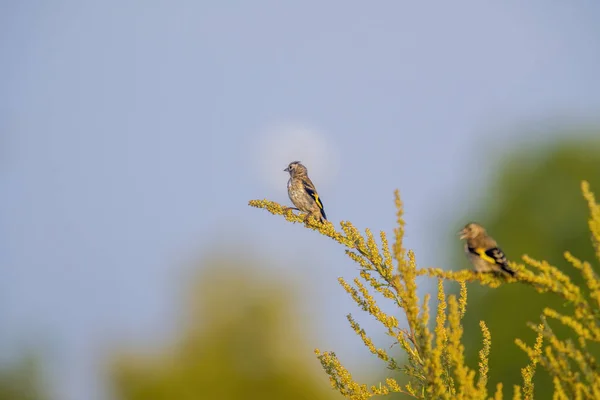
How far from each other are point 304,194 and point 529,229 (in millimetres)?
22681

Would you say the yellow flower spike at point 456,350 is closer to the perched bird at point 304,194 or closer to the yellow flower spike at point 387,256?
the yellow flower spike at point 387,256

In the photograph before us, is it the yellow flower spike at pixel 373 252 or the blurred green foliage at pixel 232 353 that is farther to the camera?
the blurred green foliage at pixel 232 353

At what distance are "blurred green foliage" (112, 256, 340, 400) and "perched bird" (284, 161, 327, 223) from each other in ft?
48.9

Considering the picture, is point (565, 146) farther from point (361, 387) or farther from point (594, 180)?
point (361, 387)

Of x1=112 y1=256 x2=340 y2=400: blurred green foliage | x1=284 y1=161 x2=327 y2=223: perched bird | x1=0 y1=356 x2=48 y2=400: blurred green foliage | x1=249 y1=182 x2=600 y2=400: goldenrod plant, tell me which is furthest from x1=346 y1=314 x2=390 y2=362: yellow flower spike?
x1=0 y1=356 x2=48 y2=400: blurred green foliage

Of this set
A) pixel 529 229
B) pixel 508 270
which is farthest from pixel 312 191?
pixel 529 229

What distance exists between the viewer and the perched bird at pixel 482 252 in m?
7.41

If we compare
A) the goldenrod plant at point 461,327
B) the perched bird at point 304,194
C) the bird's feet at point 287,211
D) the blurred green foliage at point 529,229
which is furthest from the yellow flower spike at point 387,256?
the blurred green foliage at point 529,229

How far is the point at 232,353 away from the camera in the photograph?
1398 inches

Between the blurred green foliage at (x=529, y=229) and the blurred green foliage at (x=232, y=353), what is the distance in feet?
21.4

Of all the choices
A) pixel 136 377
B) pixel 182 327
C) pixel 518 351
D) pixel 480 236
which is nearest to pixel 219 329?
pixel 182 327

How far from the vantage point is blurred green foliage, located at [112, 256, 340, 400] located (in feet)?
109

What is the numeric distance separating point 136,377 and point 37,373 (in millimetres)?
3618

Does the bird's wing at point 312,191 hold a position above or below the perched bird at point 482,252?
above
